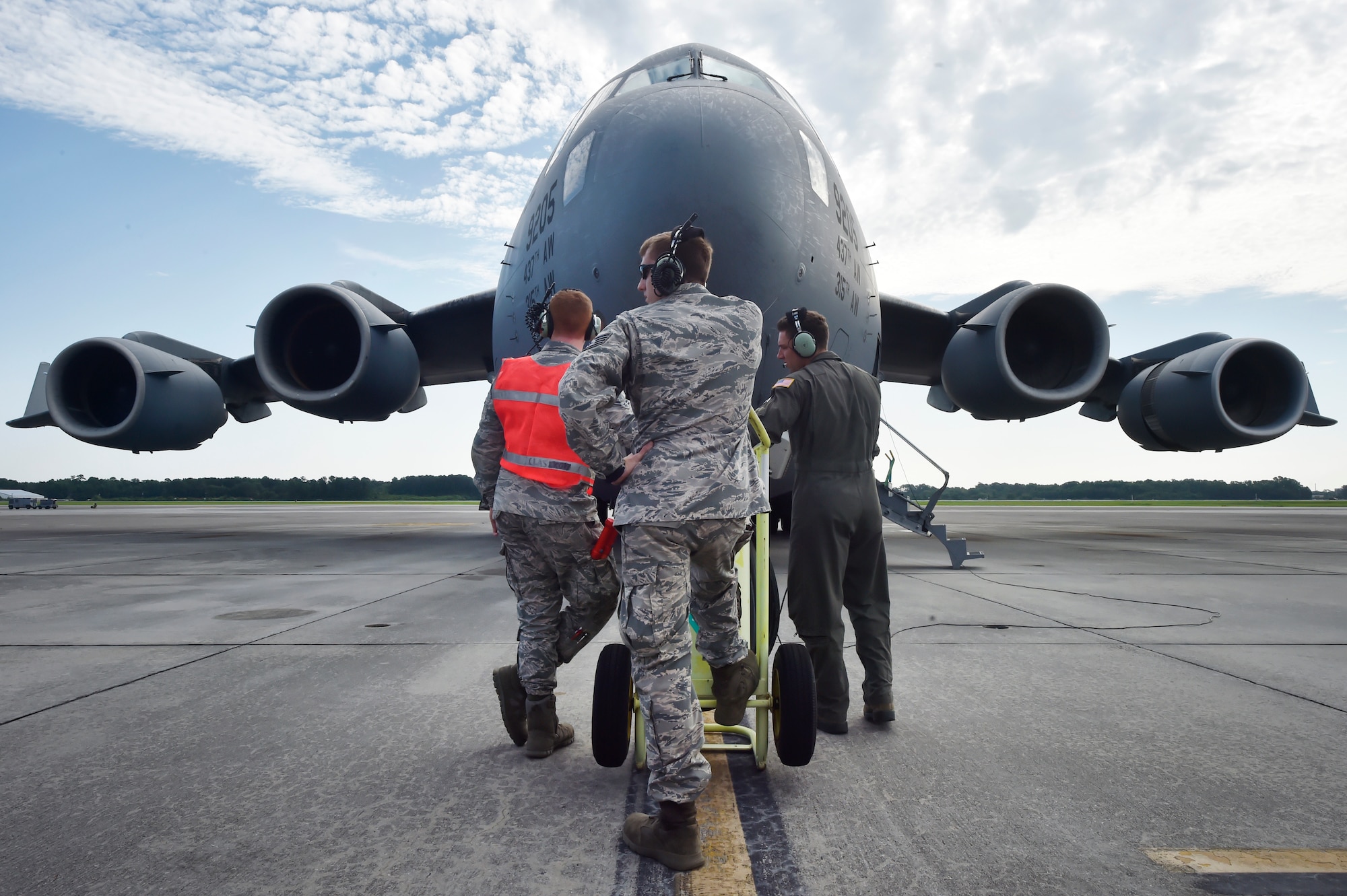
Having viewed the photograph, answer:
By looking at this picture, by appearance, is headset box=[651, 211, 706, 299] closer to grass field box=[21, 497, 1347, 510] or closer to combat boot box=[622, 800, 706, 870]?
combat boot box=[622, 800, 706, 870]

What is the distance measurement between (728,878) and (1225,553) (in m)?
10.1

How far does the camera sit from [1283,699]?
2803 mm

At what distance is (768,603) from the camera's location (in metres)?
2.49

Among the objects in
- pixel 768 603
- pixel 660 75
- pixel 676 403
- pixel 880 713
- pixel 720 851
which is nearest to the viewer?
pixel 720 851

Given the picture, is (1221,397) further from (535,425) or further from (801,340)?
(535,425)

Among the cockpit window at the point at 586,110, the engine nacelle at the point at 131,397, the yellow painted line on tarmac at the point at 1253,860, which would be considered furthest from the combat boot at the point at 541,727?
the engine nacelle at the point at 131,397

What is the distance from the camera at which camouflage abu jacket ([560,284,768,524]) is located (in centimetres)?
188

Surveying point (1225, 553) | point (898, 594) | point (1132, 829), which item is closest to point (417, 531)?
point (898, 594)

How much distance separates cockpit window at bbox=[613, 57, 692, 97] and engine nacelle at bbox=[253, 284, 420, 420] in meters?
4.39

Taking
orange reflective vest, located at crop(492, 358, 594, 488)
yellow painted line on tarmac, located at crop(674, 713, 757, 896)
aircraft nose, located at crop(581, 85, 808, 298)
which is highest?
aircraft nose, located at crop(581, 85, 808, 298)

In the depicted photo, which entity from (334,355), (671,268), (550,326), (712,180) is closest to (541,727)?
(550,326)

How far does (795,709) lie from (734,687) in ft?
0.65

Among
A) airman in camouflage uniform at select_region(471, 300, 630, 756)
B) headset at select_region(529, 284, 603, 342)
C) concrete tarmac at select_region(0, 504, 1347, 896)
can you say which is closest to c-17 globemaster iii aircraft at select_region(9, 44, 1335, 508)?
headset at select_region(529, 284, 603, 342)

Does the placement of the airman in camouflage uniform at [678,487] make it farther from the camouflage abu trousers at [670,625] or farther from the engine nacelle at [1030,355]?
the engine nacelle at [1030,355]
